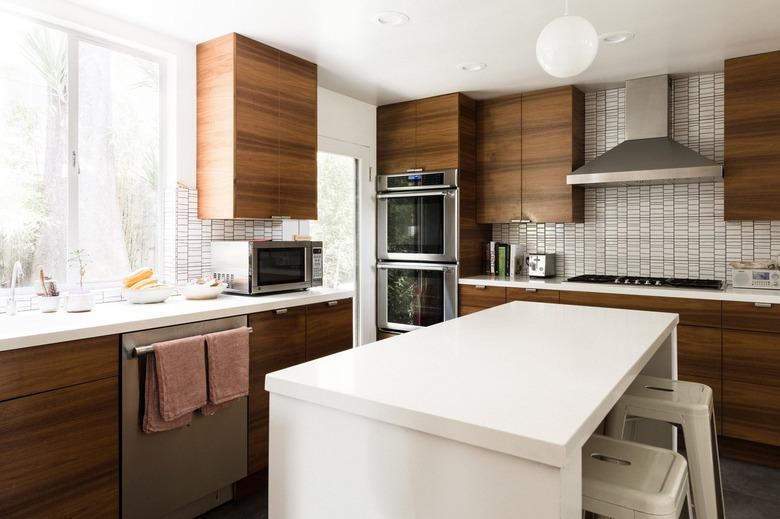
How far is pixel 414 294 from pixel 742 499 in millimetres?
2529

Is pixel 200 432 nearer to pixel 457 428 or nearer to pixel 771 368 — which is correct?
pixel 457 428

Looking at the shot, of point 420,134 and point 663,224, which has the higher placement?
point 420,134

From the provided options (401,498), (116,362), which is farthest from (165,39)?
(401,498)

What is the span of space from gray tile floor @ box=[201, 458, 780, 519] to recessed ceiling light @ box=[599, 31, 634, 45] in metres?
2.52

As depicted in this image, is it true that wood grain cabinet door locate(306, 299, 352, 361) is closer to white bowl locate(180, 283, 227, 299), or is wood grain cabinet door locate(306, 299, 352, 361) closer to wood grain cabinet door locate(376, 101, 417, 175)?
white bowl locate(180, 283, 227, 299)

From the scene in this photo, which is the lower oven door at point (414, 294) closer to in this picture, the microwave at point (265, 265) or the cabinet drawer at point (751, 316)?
the microwave at point (265, 265)

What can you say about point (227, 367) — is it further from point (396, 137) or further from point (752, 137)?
point (752, 137)

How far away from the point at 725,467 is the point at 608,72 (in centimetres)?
263

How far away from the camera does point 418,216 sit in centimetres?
433

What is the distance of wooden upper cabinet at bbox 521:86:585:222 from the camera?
12.9 ft

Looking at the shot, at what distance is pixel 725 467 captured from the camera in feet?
9.71

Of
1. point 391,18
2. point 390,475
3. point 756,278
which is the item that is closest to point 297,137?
point 391,18

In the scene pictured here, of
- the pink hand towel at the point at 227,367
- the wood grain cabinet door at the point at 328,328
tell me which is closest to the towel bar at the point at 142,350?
the pink hand towel at the point at 227,367

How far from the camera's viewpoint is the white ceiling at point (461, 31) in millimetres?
2598
